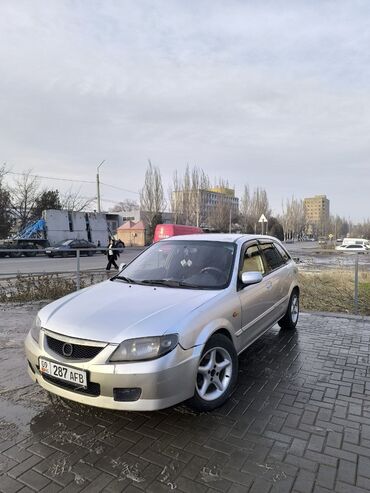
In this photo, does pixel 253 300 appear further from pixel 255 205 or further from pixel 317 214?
pixel 317 214

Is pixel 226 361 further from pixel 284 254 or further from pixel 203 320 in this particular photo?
pixel 284 254

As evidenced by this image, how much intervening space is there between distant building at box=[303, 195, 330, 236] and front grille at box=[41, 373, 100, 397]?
341 ft

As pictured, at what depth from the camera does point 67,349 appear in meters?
2.95

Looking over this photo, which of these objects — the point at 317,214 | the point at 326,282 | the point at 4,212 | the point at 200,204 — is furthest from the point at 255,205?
the point at 317,214

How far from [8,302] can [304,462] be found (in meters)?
7.59

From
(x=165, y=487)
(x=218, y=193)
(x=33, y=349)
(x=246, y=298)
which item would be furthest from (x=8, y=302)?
(x=218, y=193)

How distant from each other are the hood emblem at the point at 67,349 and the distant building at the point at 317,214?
341ft

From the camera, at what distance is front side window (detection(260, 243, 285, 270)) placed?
5.15 meters

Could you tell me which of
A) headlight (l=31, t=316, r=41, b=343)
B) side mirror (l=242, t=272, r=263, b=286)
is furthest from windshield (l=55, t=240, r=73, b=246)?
side mirror (l=242, t=272, r=263, b=286)

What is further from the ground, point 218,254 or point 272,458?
point 218,254

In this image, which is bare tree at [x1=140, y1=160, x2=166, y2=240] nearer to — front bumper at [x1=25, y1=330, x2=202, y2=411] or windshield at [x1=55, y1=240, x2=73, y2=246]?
windshield at [x1=55, y1=240, x2=73, y2=246]

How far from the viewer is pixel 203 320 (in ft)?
10.4

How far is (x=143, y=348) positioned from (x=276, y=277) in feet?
A: 9.43

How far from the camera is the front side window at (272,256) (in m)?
5.15
